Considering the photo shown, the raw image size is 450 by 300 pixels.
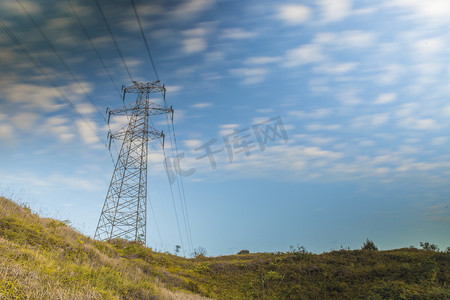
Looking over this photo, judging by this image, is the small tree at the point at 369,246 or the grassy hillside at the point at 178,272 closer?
the grassy hillside at the point at 178,272

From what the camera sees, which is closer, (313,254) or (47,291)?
(47,291)

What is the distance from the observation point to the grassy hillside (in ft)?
28.6

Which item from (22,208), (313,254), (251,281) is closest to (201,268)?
(251,281)

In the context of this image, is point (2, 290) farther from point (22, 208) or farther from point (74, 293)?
point (22, 208)

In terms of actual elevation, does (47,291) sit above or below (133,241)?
below

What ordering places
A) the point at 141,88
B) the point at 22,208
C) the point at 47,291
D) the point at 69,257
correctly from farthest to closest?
the point at 141,88 → the point at 22,208 → the point at 69,257 → the point at 47,291

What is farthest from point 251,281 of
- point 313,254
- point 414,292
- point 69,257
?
point 69,257

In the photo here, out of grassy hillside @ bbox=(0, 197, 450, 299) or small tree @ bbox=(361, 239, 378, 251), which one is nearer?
grassy hillside @ bbox=(0, 197, 450, 299)

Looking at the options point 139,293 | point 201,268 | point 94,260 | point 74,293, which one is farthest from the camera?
point 201,268

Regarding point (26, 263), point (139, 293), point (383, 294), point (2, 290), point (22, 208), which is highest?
point (22, 208)

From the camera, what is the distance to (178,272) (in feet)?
65.1

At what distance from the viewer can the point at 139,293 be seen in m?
10.9

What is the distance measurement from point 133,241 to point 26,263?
1504 cm

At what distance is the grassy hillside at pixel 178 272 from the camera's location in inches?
343
